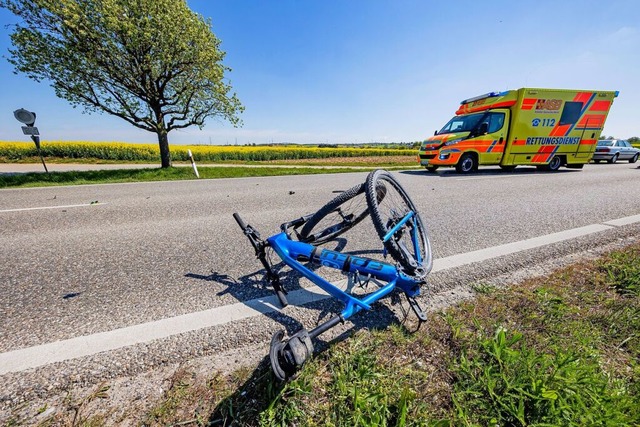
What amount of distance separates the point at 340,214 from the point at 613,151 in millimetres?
26419

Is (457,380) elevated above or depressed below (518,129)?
below

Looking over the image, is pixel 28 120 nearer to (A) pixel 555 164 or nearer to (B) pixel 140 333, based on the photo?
(B) pixel 140 333

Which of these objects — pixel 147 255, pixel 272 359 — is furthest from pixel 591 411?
pixel 147 255

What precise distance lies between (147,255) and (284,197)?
351 centimetres

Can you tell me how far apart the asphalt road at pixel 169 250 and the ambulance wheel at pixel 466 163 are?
14.2ft

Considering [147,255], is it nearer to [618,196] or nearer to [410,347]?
[410,347]

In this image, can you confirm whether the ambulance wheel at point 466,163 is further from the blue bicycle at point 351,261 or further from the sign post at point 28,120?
the sign post at point 28,120

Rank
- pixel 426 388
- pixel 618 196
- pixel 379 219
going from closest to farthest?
pixel 426 388, pixel 379 219, pixel 618 196

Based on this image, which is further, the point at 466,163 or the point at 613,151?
the point at 613,151

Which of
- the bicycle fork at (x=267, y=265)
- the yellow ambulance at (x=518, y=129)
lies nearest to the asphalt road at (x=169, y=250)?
the bicycle fork at (x=267, y=265)

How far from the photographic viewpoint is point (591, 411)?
3.45ft

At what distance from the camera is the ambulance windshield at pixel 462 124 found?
1021 centimetres

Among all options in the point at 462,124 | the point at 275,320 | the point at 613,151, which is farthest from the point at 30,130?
the point at 613,151

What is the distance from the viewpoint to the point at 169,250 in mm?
2955
